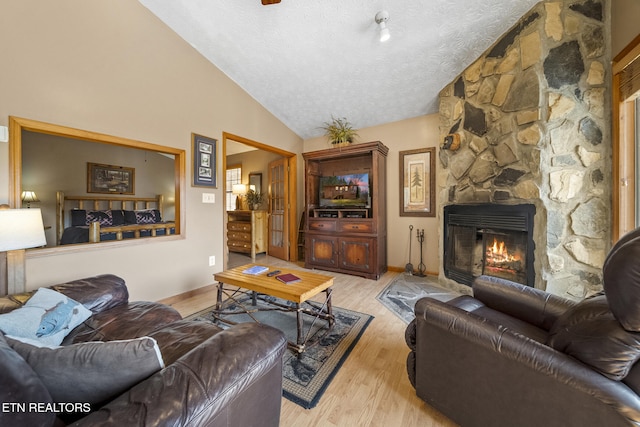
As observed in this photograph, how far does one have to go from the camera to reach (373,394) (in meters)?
1.45

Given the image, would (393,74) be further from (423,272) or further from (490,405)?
(490,405)

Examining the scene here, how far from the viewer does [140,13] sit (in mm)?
2494

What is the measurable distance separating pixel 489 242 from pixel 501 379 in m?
2.16

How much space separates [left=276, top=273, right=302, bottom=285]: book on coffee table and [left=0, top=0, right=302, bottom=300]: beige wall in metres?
1.54

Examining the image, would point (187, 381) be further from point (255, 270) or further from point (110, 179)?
point (110, 179)

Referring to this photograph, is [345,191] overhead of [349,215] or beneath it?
overhead

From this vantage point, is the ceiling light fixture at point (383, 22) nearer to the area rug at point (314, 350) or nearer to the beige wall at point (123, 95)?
the beige wall at point (123, 95)

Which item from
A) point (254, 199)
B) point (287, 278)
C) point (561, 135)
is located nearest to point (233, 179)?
point (254, 199)

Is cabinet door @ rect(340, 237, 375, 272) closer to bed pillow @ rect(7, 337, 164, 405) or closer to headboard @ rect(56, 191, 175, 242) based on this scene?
bed pillow @ rect(7, 337, 164, 405)

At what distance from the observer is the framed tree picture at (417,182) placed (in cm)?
368

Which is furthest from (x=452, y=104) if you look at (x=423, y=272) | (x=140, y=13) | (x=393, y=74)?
(x=140, y=13)

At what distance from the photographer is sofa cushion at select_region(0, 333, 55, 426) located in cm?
53

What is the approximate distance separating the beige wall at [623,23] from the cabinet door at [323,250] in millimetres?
3396

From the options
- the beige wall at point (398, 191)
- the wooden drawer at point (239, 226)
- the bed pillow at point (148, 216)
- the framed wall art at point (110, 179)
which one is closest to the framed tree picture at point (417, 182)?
the beige wall at point (398, 191)
